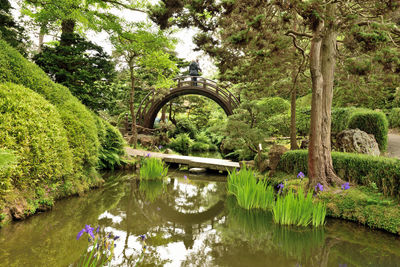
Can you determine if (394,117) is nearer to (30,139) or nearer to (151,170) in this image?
(151,170)

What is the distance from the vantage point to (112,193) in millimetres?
5410

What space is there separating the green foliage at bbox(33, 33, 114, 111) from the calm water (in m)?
3.80

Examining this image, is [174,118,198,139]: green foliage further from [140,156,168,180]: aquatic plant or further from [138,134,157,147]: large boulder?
[140,156,168,180]: aquatic plant

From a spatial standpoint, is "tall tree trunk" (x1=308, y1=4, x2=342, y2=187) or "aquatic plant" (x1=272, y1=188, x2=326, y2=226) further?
"tall tree trunk" (x1=308, y1=4, x2=342, y2=187)

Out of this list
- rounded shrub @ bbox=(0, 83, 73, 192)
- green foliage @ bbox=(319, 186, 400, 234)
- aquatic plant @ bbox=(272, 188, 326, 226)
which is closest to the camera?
rounded shrub @ bbox=(0, 83, 73, 192)

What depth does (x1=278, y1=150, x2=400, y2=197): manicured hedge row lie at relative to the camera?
4145mm

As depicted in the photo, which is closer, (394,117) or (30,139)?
(30,139)

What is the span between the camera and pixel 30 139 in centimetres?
364

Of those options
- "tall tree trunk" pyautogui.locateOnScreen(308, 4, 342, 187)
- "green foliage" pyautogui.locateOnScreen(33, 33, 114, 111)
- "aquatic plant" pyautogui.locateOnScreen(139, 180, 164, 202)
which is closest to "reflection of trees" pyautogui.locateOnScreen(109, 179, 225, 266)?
"aquatic plant" pyautogui.locateOnScreen(139, 180, 164, 202)

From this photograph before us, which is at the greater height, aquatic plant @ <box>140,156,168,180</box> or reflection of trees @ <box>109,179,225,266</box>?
aquatic plant @ <box>140,156,168,180</box>

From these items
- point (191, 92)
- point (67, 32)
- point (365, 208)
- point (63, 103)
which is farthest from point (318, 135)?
point (191, 92)

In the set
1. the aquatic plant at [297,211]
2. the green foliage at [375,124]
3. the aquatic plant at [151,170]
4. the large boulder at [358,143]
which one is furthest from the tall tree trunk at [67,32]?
the green foliage at [375,124]

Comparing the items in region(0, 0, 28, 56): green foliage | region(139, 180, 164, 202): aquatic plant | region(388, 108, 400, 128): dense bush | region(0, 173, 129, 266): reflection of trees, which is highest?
region(0, 0, 28, 56): green foliage

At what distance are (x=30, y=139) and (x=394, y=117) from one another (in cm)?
1519
